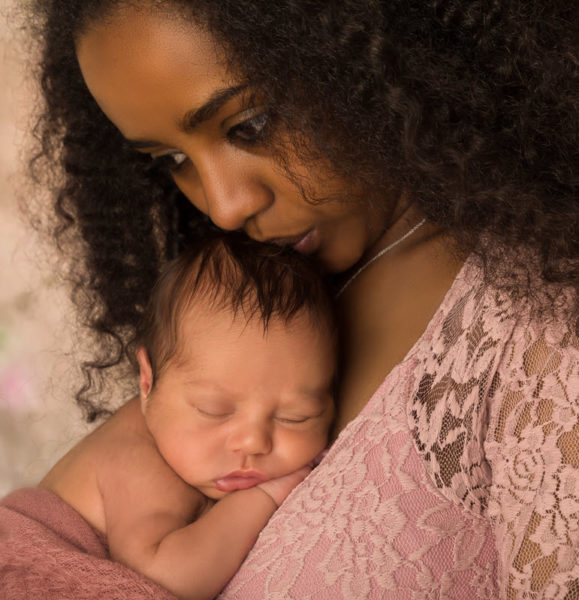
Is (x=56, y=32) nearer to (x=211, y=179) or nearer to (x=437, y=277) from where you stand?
(x=211, y=179)

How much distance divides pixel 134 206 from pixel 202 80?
28.5 inches

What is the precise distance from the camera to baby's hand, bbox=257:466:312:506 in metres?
1.41

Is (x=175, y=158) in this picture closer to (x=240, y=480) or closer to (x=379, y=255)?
(x=379, y=255)

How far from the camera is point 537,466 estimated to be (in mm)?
1085

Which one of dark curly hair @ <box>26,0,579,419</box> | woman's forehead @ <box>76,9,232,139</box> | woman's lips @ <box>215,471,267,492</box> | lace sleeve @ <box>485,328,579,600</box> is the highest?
woman's forehead @ <box>76,9,232,139</box>

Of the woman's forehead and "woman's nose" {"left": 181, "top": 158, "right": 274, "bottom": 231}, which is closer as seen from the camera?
the woman's forehead

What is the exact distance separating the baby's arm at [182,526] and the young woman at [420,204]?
0.05 m

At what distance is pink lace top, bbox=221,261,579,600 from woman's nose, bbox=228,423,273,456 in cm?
14

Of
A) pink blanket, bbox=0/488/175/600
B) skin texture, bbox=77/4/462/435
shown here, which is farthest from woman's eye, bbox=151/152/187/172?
pink blanket, bbox=0/488/175/600

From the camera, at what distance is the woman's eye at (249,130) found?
1.32m

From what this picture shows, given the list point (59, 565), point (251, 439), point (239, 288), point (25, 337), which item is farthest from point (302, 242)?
point (25, 337)

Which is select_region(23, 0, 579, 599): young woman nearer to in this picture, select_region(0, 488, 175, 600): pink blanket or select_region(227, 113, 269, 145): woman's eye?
select_region(227, 113, 269, 145): woman's eye

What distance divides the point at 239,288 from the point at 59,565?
51cm

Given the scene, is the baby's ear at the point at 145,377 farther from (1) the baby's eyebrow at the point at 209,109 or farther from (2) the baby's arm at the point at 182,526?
(1) the baby's eyebrow at the point at 209,109
